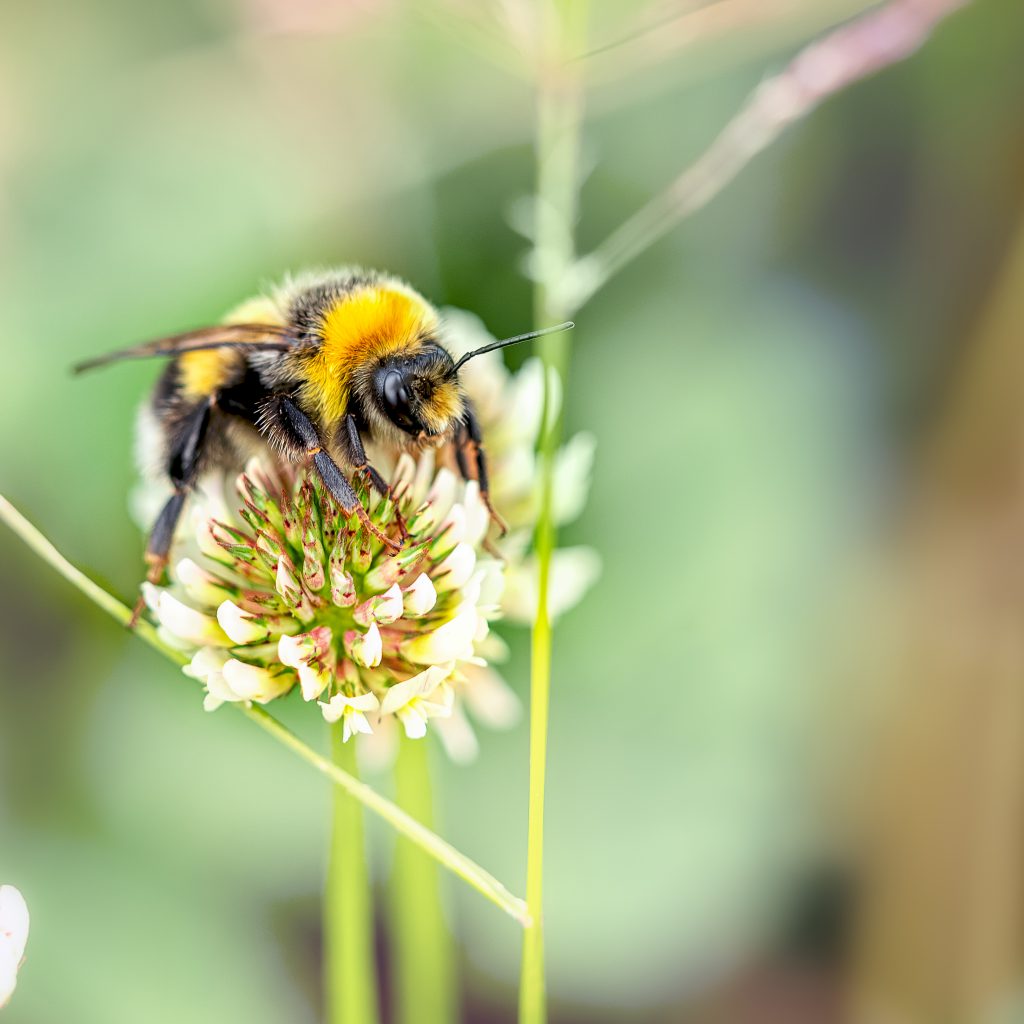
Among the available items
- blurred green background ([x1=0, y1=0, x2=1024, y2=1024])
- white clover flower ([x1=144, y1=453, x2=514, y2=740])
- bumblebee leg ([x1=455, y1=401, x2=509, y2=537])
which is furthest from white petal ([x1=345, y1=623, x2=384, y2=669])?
blurred green background ([x1=0, y1=0, x2=1024, y2=1024])

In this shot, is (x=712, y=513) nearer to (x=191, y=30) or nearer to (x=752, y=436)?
(x=752, y=436)

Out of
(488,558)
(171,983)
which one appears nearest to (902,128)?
(488,558)

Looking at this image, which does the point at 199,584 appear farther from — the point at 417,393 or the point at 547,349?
the point at 547,349

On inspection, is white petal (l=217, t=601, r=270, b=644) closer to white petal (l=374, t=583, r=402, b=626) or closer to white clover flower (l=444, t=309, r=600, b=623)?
white petal (l=374, t=583, r=402, b=626)

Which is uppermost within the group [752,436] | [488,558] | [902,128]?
[902,128]

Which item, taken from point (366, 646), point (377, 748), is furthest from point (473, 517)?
point (377, 748)

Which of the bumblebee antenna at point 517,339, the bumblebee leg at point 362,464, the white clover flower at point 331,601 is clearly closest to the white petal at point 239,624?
the white clover flower at point 331,601
